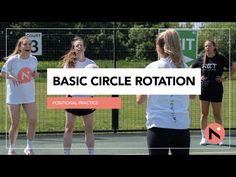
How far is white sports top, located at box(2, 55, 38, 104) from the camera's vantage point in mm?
→ 6938

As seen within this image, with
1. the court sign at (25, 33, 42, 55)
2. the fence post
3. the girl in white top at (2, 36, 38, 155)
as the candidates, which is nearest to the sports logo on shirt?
the girl in white top at (2, 36, 38, 155)

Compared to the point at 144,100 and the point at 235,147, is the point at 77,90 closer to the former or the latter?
the point at 144,100

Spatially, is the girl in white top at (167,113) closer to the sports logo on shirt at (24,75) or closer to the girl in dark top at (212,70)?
the sports logo on shirt at (24,75)

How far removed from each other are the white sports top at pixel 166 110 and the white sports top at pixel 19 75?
2.79 metres

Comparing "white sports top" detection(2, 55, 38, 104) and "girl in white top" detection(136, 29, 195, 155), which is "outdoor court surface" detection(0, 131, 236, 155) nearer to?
"white sports top" detection(2, 55, 38, 104)

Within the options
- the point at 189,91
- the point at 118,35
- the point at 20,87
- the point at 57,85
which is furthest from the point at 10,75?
the point at 118,35

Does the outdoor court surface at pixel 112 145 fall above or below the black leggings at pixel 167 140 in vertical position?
below

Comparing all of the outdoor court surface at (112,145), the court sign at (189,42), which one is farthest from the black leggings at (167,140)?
the court sign at (189,42)

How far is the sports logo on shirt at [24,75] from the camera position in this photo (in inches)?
273

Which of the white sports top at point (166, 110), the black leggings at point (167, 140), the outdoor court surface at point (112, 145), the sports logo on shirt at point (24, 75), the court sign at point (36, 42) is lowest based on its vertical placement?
the outdoor court surface at point (112, 145)

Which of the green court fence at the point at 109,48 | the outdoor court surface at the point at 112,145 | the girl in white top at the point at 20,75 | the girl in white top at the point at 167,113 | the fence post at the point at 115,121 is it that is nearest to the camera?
the girl in white top at the point at 167,113

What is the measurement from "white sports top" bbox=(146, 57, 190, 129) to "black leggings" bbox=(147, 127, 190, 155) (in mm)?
44

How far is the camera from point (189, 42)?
355 inches

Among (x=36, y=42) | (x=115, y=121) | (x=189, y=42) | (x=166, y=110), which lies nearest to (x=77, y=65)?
(x=166, y=110)
